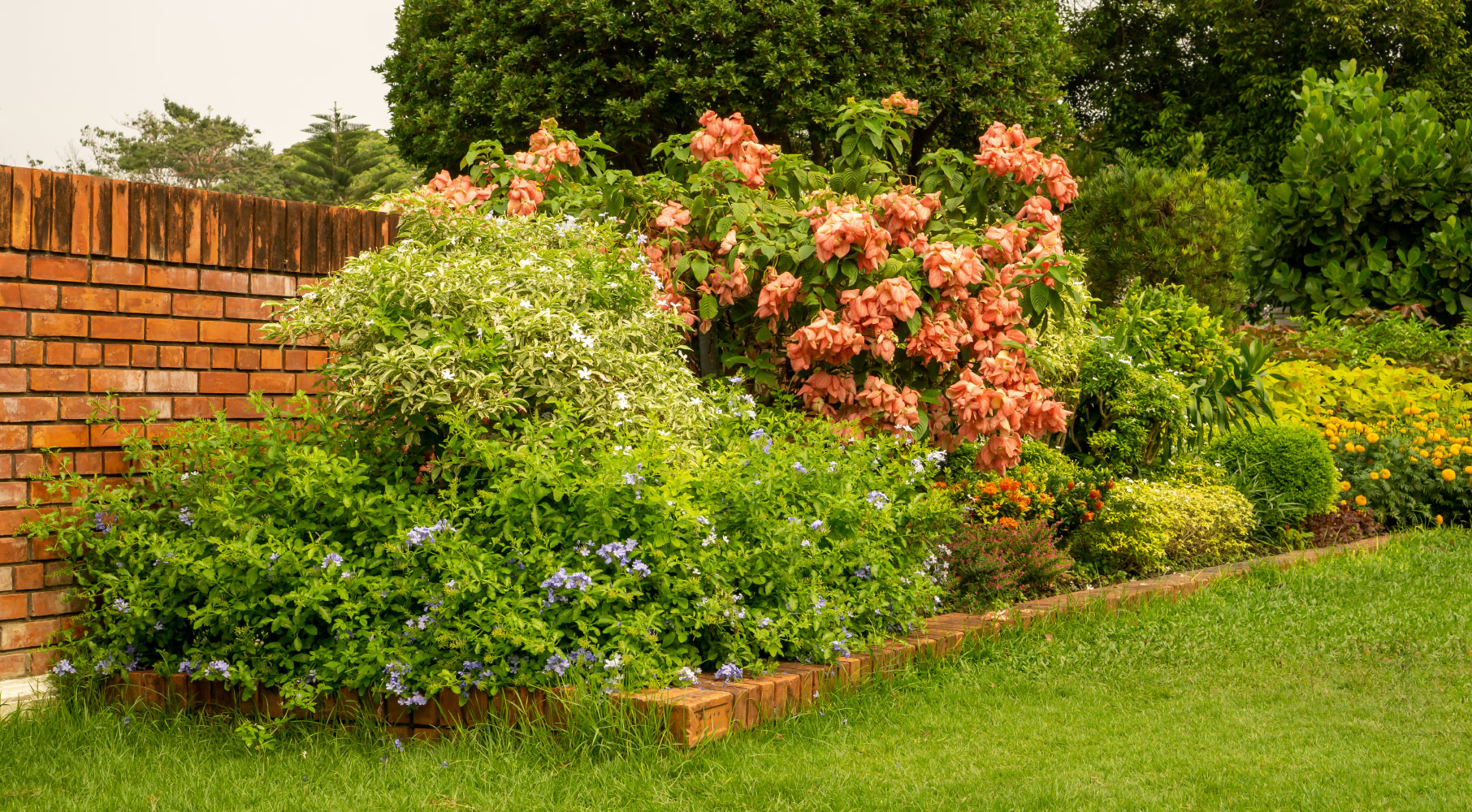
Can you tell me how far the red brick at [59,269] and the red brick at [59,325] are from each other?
137 millimetres

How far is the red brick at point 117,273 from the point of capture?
180 inches

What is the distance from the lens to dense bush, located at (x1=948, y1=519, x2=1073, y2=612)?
18.2 feet

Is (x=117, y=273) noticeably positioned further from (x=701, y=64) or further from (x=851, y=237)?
(x=701, y=64)

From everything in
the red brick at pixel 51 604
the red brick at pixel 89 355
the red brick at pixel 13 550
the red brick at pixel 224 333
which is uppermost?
the red brick at pixel 224 333

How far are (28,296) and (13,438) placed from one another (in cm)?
53

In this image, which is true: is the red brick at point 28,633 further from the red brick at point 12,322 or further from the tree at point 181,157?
the tree at point 181,157

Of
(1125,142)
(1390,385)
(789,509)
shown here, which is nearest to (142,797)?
(789,509)

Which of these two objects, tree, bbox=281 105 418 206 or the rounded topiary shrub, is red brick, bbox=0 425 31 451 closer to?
the rounded topiary shrub

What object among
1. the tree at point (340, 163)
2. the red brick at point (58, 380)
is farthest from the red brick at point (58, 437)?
the tree at point (340, 163)

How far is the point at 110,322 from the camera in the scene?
4594 millimetres

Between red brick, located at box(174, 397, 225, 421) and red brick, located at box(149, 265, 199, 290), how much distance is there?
0.46m

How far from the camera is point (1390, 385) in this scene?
33.6 ft

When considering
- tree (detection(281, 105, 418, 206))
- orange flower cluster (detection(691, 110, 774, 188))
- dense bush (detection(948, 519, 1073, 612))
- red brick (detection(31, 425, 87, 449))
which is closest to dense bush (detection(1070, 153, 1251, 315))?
orange flower cluster (detection(691, 110, 774, 188))

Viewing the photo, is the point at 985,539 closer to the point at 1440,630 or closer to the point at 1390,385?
the point at 1440,630
